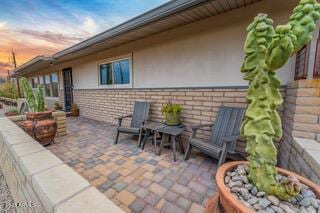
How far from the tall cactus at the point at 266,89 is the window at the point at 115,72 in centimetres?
394

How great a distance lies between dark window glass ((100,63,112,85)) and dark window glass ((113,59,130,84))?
31cm

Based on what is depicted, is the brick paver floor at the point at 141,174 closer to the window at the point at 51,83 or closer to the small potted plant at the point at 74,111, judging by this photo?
the small potted plant at the point at 74,111

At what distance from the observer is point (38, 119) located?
2.95m

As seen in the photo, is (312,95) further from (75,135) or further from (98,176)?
(75,135)

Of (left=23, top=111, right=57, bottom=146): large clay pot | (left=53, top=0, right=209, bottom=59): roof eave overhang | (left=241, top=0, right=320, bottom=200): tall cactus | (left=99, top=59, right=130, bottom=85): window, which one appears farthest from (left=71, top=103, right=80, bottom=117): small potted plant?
(left=241, top=0, right=320, bottom=200): tall cactus

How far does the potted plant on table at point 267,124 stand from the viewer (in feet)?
2.73

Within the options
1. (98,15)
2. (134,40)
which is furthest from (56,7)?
(134,40)

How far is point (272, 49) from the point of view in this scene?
840 millimetres

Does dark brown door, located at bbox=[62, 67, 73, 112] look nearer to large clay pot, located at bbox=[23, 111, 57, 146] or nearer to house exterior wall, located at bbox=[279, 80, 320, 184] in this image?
large clay pot, located at bbox=[23, 111, 57, 146]

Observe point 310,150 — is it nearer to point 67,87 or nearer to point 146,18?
point 146,18

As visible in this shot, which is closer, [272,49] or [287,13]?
[272,49]


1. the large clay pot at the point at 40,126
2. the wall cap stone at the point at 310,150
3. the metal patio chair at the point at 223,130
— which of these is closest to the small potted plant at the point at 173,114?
the metal patio chair at the point at 223,130

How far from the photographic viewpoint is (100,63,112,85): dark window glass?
518 cm

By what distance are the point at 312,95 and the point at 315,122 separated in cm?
28
